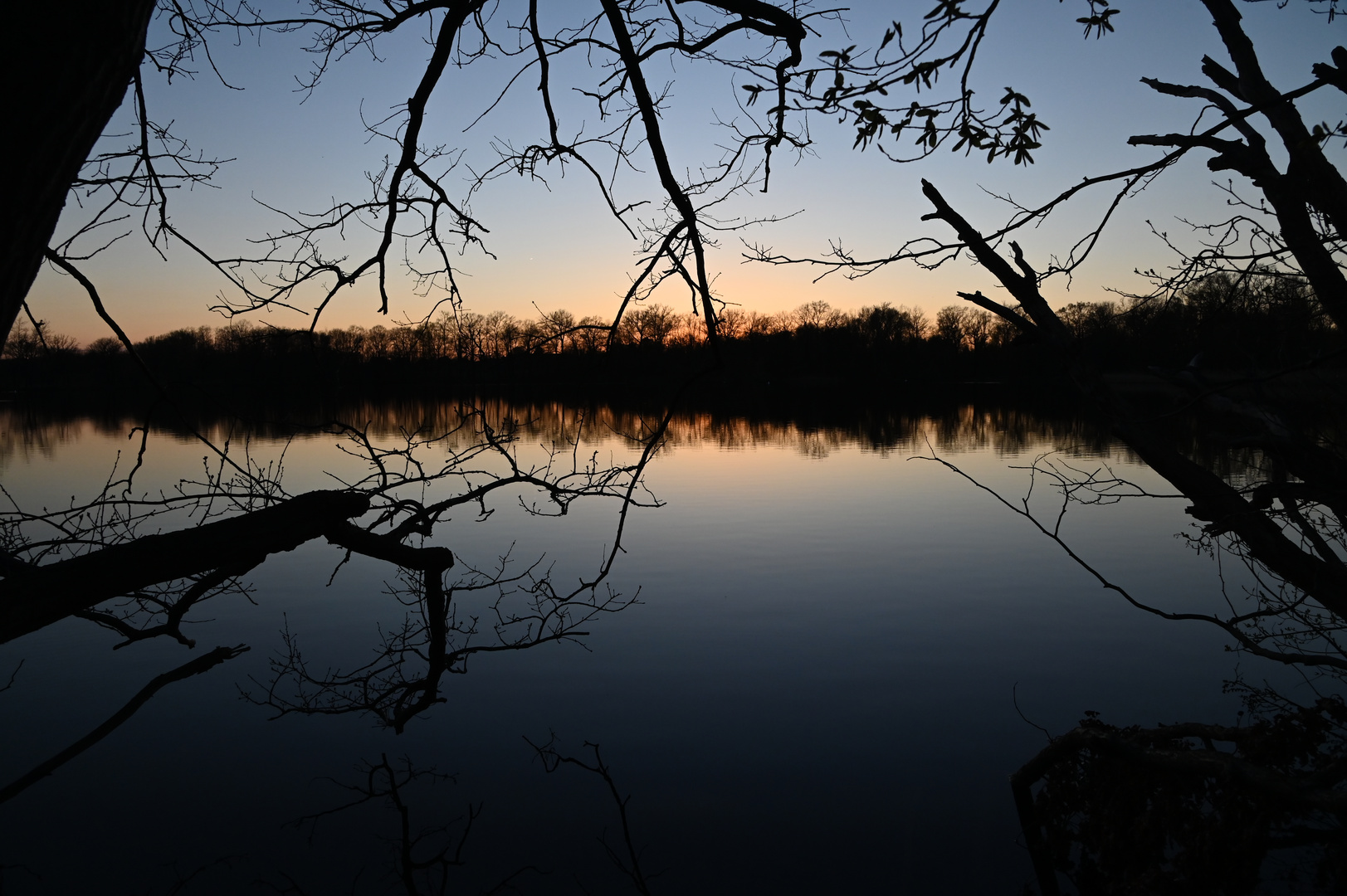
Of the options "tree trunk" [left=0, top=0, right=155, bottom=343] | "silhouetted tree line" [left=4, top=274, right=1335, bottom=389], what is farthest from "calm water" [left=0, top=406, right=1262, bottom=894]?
"tree trunk" [left=0, top=0, right=155, bottom=343]

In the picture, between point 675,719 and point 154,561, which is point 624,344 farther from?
point 675,719

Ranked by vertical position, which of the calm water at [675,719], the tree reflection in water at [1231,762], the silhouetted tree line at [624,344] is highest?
the silhouetted tree line at [624,344]

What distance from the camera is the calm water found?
18.9 feet

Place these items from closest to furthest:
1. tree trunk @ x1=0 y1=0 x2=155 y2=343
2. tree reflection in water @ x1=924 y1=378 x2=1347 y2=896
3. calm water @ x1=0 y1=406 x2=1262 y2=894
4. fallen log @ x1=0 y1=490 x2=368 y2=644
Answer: tree trunk @ x1=0 y1=0 x2=155 y2=343 → fallen log @ x1=0 y1=490 x2=368 y2=644 → tree reflection in water @ x1=924 y1=378 x2=1347 y2=896 → calm water @ x1=0 y1=406 x2=1262 y2=894

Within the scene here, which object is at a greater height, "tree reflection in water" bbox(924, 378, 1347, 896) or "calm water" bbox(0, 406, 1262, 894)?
"tree reflection in water" bbox(924, 378, 1347, 896)

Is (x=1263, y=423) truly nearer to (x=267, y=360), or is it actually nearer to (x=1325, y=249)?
(x=1325, y=249)

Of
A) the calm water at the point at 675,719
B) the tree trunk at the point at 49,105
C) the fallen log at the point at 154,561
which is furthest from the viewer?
the calm water at the point at 675,719

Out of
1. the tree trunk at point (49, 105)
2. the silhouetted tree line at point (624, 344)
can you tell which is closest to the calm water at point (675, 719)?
the silhouetted tree line at point (624, 344)

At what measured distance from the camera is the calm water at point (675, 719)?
18.9ft

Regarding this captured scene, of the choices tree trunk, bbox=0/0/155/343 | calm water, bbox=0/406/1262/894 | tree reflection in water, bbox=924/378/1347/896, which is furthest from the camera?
calm water, bbox=0/406/1262/894

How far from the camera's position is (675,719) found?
24.9ft

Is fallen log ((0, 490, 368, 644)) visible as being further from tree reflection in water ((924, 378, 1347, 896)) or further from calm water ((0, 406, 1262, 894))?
tree reflection in water ((924, 378, 1347, 896))

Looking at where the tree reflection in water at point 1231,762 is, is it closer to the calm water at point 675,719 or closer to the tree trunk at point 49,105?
the calm water at point 675,719

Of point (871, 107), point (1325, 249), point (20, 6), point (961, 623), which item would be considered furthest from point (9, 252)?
point (961, 623)
